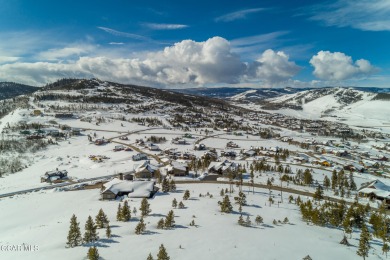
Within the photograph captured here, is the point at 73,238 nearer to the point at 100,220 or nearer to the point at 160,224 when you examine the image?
the point at 100,220

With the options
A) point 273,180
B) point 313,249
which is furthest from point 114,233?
point 273,180

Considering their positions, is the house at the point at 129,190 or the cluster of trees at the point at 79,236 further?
the house at the point at 129,190

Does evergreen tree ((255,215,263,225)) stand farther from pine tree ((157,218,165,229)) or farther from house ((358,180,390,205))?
house ((358,180,390,205))

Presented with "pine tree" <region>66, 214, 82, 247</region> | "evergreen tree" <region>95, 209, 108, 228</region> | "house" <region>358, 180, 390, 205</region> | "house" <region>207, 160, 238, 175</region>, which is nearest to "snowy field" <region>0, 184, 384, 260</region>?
"pine tree" <region>66, 214, 82, 247</region>

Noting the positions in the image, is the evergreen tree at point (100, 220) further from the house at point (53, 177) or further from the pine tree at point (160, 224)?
the house at point (53, 177)

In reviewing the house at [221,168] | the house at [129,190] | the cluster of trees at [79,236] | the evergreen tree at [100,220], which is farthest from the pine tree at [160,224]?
the house at [221,168]

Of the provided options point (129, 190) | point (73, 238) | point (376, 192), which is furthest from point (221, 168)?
point (73, 238)

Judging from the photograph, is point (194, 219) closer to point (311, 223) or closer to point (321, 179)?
point (311, 223)
